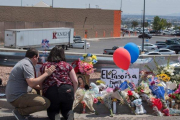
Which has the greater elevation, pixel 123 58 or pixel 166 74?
pixel 123 58

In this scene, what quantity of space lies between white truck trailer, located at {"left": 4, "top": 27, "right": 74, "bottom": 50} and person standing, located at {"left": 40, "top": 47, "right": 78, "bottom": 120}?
27.7 metres

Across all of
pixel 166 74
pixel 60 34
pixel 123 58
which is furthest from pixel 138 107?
pixel 60 34

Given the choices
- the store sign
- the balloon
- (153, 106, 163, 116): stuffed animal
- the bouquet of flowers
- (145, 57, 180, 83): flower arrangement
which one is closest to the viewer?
(153, 106, 163, 116): stuffed animal

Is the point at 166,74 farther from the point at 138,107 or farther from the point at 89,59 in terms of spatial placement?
the point at 89,59

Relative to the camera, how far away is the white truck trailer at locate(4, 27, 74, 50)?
36.0 metres

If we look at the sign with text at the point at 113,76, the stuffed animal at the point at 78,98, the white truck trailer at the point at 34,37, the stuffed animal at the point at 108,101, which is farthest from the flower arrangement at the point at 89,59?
the white truck trailer at the point at 34,37

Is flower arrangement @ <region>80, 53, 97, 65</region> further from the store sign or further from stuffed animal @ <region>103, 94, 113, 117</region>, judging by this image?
the store sign

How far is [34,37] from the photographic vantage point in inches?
1499

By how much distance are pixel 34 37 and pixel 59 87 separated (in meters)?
33.3

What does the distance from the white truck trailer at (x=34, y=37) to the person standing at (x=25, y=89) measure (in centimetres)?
2779

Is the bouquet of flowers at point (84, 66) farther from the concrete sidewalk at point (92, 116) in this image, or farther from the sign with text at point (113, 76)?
the concrete sidewalk at point (92, 116)

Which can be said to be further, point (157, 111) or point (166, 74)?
point (166, 74)

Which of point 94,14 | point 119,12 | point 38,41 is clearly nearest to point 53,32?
point 38,41

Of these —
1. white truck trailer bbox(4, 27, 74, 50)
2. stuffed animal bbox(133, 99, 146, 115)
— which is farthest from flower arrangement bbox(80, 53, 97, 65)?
white truck trailer bbox(4, 27, 74, 50)
